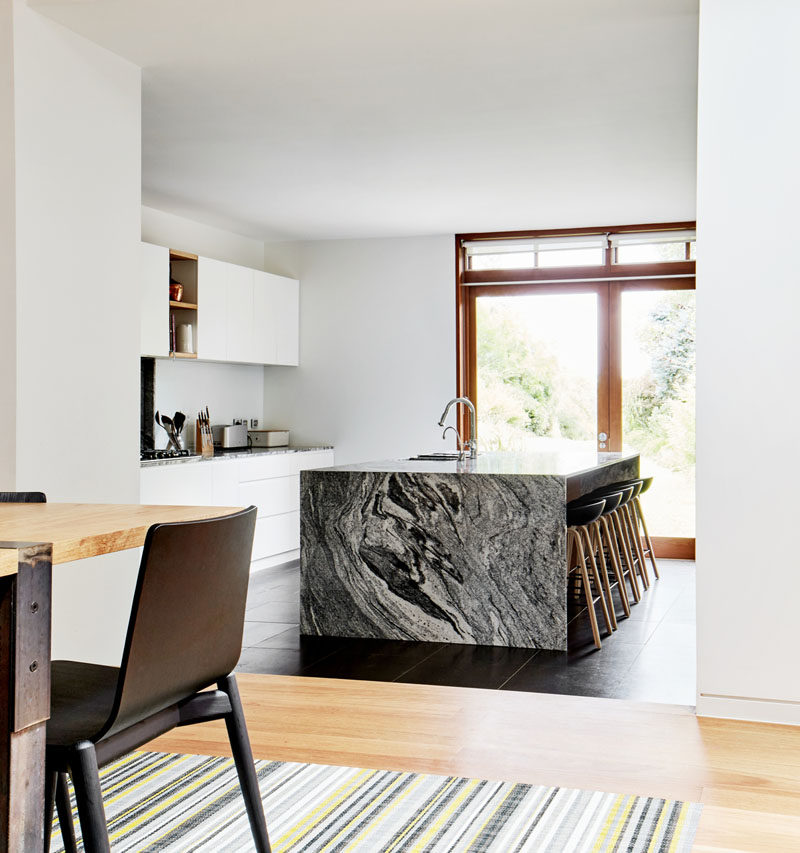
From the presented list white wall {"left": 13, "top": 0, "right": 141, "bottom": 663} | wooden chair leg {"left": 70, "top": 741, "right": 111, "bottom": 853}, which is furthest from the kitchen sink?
wooden chair leg {"left": 70, "top": 741, "right": 111, "bottom": 853}

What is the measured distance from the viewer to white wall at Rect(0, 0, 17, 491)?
134 inches

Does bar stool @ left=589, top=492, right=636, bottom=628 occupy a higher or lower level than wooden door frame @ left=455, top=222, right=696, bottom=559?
lower

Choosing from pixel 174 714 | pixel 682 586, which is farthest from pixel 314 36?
pixel 682 586

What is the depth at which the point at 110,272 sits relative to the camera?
392 cm

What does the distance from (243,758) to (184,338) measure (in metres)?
5.30

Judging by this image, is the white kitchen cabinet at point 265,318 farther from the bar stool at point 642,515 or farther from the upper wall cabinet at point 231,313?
the bar stool at point 642,515

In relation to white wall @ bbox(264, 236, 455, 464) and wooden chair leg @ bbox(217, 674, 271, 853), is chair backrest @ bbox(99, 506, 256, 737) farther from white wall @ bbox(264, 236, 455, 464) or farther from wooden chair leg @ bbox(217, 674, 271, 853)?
white wall @ bbox(264, 236, 455, 464)

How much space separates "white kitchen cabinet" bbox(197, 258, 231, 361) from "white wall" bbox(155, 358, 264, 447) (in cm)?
30

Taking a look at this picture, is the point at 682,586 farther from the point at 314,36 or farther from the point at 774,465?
the point at 314,36

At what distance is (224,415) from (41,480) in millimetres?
4390

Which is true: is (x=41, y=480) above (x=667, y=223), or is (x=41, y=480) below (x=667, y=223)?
below

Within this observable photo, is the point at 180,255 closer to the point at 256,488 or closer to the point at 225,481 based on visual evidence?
the point at 225,481

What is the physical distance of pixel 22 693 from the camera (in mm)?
1319

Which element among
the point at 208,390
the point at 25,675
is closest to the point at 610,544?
the point at 208,390
